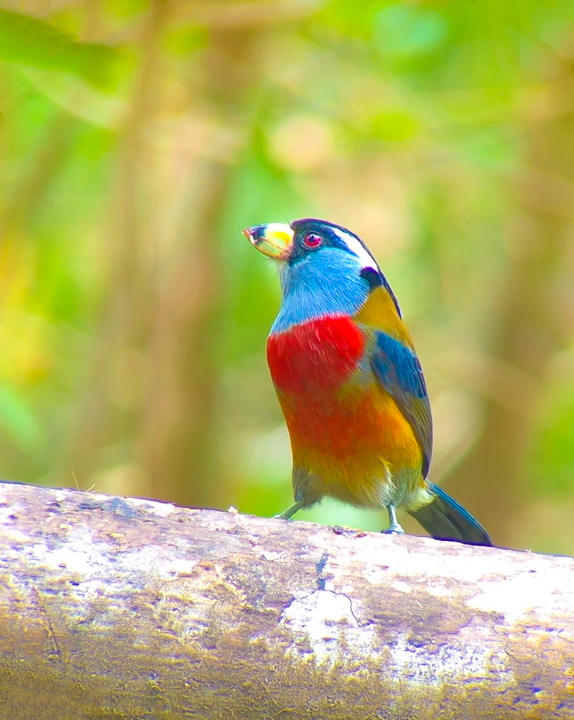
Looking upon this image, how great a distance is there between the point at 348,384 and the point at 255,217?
158 centimetres

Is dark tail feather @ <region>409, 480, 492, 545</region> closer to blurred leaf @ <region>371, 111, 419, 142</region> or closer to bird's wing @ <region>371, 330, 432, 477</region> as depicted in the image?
bird's wing @ <region>371, 330, 432, 477</region>

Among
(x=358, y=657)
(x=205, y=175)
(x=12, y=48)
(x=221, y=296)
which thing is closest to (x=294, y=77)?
(x=205, y=175)

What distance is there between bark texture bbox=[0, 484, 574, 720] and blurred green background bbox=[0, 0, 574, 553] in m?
1.83

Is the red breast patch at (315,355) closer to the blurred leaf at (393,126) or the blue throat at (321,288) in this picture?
the blue throat at (321,288)

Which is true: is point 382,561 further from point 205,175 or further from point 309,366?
point 205,175

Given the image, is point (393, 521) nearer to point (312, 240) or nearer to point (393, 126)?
point (312, 240)

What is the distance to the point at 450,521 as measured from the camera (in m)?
3.70

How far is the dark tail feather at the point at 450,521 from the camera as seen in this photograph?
366 centimetres

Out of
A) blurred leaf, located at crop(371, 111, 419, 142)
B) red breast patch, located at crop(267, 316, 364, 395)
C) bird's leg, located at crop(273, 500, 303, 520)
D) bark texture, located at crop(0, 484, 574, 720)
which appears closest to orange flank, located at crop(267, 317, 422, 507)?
red breast patch, located at crop(267, 316, 364, 395)

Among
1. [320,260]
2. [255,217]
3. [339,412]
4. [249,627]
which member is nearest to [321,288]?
[320,260]

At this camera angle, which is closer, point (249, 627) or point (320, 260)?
point (249, 627)

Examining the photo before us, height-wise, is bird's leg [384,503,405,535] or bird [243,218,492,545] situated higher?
bird [243,218,492,545]

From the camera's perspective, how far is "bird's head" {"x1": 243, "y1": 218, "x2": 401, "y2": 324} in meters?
3.60

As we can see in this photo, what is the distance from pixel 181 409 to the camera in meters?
5.08
